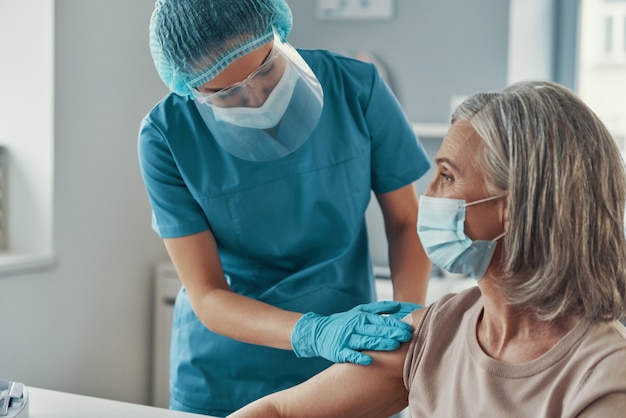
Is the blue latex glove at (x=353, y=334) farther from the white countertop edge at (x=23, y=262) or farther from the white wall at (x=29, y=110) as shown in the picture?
the white wall at (x=29, y=110)

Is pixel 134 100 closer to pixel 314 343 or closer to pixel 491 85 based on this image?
pixel 491 85

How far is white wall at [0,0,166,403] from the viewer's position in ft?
9.12

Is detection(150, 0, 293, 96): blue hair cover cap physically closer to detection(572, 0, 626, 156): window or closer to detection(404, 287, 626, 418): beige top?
detection(404, 287, 626, 418): beige top

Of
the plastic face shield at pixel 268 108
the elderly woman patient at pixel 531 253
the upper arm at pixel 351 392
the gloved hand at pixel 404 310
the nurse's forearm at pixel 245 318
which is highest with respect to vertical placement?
the plastic face shield at pixel 268 108

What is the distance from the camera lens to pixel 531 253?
4.20 feet

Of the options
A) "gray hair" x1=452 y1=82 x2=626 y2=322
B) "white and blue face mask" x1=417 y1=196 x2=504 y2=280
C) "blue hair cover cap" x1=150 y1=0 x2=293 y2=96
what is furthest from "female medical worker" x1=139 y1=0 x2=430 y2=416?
"gray hair" x1=452 y1=82 x2=626 y2=322

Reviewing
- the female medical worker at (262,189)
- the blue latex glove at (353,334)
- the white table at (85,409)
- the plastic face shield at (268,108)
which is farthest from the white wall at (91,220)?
the blue latex glove at (353,334)

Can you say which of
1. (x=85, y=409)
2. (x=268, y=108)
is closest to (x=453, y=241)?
(x=268, y=108)

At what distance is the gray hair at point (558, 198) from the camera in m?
1.24

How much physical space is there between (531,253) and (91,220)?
2.00 m

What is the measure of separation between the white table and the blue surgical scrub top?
0.28m

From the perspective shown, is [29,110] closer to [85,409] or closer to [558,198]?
[85,409]

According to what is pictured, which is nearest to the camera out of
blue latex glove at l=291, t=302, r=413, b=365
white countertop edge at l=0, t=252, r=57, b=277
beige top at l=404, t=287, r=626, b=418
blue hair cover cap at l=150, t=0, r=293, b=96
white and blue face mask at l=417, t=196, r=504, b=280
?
beige top at l=404, t=287, r=626, b=418

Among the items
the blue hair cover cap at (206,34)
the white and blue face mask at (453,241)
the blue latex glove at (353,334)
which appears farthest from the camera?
the blue hair cover cap at (206,34)
